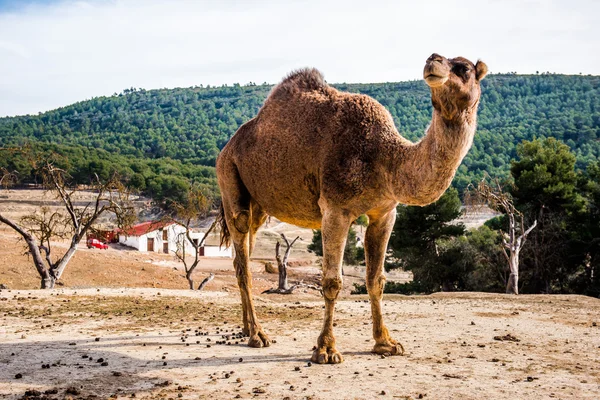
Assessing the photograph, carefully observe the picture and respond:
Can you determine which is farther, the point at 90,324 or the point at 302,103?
the point at 90,324

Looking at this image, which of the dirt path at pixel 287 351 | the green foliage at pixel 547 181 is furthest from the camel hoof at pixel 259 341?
the green foliage at pixel 547 181

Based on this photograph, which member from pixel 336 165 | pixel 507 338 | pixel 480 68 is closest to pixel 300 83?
pixel 336 165

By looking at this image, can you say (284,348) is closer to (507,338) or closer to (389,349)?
(389,349)

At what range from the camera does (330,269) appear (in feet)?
24.9

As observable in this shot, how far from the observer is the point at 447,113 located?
6.19 meters

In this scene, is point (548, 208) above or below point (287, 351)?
above

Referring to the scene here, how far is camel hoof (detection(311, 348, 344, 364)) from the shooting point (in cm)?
747

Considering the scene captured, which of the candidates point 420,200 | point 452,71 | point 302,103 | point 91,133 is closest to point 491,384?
point 420,200

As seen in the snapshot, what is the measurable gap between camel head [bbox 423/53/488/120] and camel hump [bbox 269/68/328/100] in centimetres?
292

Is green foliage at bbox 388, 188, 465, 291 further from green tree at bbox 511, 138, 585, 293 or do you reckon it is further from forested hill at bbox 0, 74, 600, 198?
forested hill at bbox 0, 74, 600, 198

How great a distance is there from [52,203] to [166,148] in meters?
66.7

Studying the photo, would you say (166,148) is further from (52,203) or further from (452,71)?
(452,71)

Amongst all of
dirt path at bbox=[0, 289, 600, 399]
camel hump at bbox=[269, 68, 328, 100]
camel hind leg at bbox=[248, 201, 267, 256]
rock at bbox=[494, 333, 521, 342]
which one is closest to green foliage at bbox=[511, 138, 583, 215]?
dirt path at bbox=[0, 289, 600, 399]

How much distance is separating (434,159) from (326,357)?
2749 millimetres
